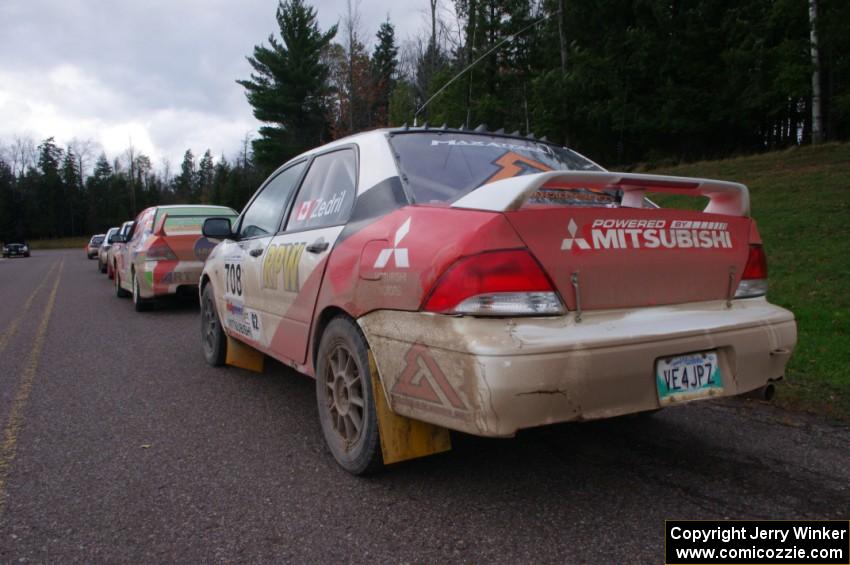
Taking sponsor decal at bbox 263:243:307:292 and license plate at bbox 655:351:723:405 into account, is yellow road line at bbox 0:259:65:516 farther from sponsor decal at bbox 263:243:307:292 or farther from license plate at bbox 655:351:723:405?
license plate at bbox 655:351:723:405

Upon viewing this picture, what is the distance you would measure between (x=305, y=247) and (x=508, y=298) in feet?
4.95

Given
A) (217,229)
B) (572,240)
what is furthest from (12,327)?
(572,240)

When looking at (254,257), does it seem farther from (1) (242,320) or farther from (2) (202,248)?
(2) (202,248)

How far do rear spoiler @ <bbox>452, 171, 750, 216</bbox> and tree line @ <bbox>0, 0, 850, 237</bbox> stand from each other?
1653 cm

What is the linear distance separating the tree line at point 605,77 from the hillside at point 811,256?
5.27 metres

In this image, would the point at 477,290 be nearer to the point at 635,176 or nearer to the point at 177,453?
the point at 635,176

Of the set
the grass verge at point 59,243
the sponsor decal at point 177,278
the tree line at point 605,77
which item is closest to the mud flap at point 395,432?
the sponsor decal at point 177,278

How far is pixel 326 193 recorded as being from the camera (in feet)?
11.7

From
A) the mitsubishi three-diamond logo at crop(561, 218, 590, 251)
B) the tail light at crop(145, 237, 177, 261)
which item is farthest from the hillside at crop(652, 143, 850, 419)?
the tail light at crop(145, 237, 177, 261)

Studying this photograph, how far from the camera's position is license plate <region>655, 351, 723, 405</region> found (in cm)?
240

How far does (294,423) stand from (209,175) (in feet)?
358

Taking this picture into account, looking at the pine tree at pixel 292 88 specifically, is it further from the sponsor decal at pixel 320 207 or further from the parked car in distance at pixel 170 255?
the sponsor decal at pixel 320 207

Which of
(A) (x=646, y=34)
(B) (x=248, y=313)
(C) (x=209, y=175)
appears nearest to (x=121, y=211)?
(C) (x=209, y=175)

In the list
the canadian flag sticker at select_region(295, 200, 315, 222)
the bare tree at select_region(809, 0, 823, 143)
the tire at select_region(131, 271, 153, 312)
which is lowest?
the tire at select_region(131, 271, 153, 312)
